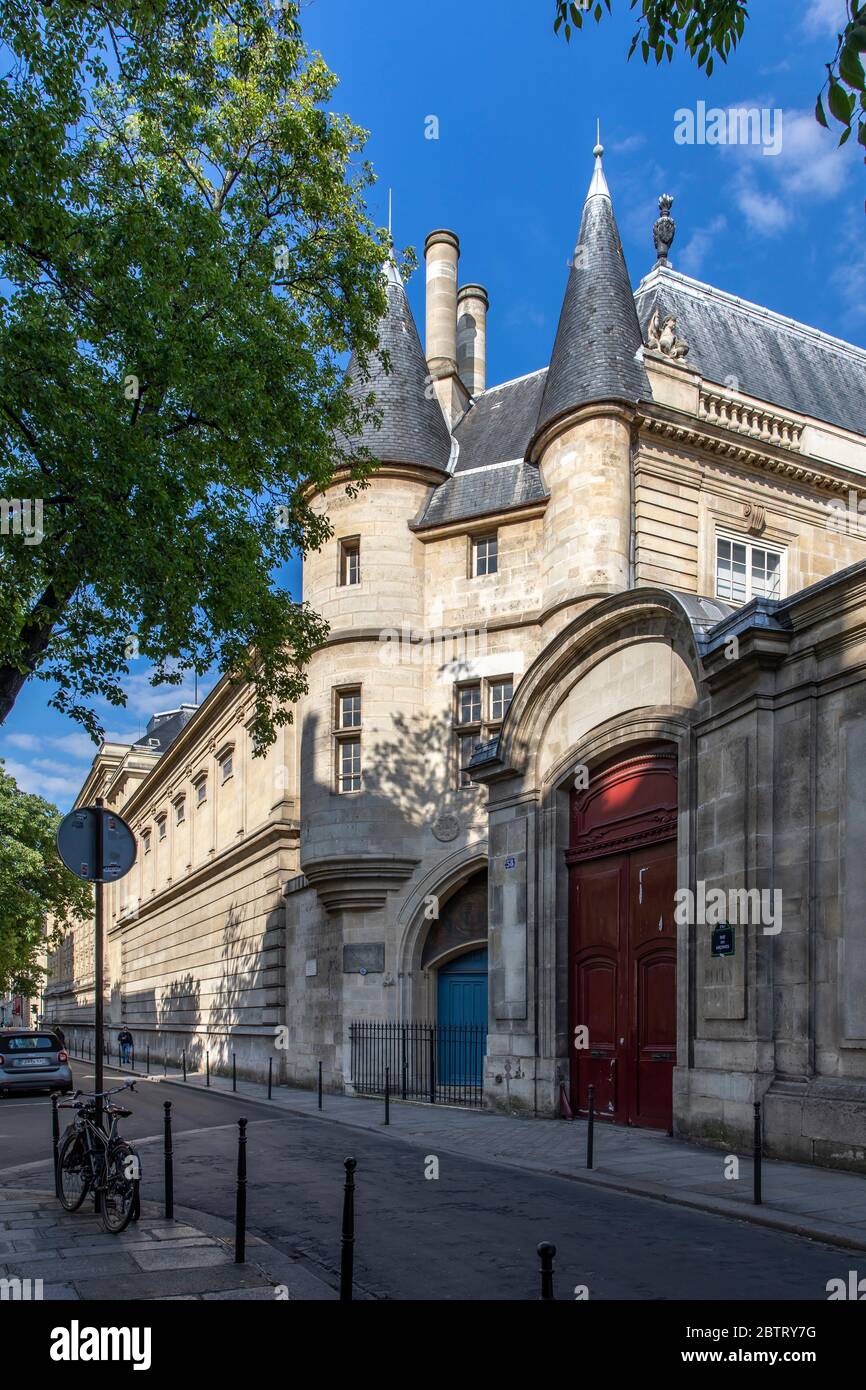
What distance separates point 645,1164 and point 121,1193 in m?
6.00

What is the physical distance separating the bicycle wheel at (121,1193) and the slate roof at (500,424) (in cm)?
1956

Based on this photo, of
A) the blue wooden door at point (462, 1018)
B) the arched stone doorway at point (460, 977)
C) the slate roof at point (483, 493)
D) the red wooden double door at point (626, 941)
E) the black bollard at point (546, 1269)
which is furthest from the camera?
the slate roof at point (483, 493)

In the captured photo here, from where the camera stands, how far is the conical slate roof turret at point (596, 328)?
23.2 m

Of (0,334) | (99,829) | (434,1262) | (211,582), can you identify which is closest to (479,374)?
(211,582)

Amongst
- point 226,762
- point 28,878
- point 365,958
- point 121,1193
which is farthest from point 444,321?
point 28,878

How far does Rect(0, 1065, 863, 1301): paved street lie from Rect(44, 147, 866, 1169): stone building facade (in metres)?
2.96

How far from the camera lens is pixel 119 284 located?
42.7 feet

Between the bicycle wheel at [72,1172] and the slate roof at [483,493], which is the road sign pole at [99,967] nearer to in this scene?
the bicycle wheel at [72,1172]

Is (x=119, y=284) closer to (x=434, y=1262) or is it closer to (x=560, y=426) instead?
(x=434, y=1262)

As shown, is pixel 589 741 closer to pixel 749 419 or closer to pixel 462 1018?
pixel 462 1018

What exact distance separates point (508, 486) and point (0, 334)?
588 inches

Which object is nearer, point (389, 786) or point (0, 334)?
point (0, 334)

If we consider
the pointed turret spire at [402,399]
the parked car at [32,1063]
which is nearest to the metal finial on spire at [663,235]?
the pointed turret spire at [402,399]

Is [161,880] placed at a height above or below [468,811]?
below
